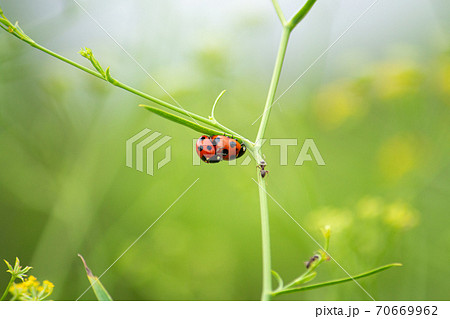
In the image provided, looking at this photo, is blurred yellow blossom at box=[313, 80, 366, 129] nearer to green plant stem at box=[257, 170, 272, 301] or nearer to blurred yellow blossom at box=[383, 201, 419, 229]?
blurred yellow blossom at box=[383, 201, 419, 229]

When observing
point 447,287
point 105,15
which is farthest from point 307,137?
point 105,15

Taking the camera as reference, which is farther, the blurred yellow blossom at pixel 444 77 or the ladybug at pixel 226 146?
the blurred yellow blossom at pixel 444 77

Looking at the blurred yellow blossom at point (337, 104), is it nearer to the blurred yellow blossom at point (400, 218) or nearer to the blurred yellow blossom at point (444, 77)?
the blurred yellow blossom at point (444, 77)

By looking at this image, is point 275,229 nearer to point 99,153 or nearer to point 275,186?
point 275,186

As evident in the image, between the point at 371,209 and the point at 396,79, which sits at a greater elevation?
the point at 396,79

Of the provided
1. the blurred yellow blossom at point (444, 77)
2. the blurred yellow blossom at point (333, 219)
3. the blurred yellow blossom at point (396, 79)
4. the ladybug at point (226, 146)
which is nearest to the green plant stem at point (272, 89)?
the ladybug at point (226, 146)

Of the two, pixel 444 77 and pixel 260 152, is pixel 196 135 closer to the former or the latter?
pixel 444 77

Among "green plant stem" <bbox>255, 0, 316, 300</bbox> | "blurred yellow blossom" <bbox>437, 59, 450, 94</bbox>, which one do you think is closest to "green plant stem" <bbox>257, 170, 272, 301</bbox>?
"green plant stem" <bbox>255, 0, 316, 300</bbox>

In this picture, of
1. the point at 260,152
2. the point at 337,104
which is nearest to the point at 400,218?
the point at 337,104
